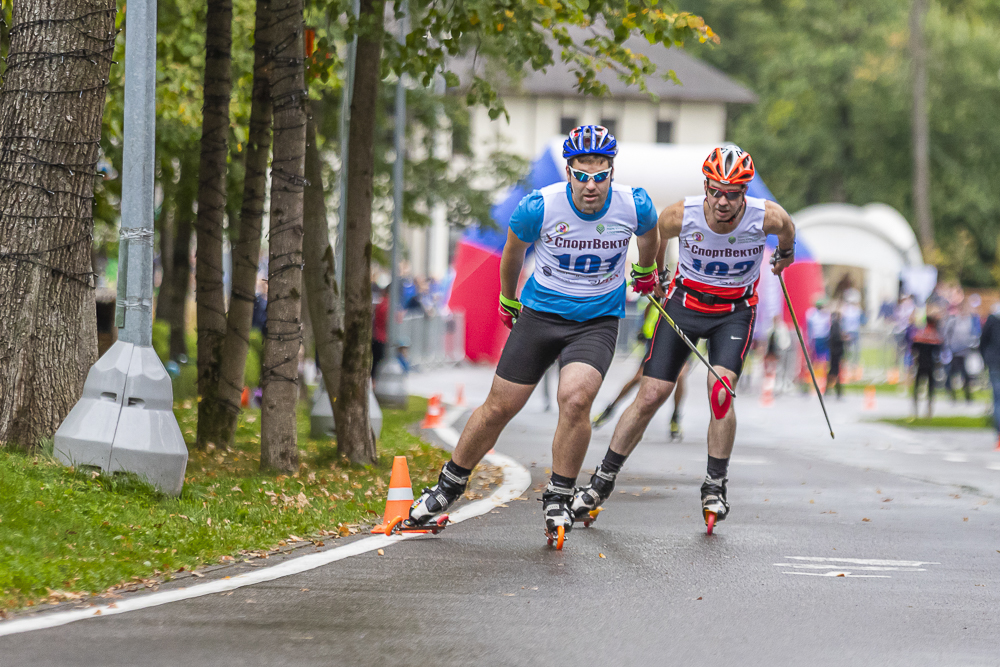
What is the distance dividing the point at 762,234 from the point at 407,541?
2.61 m

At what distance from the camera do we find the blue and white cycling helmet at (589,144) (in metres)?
7.14

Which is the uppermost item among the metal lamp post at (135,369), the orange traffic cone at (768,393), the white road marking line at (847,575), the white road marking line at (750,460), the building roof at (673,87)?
the building roof at (673,87)

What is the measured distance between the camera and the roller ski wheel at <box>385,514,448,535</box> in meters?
7.44

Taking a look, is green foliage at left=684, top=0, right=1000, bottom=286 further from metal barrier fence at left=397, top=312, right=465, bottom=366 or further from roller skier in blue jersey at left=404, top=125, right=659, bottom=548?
roller skier in blue jersey at left=404, top=125, right=659, bottom=548

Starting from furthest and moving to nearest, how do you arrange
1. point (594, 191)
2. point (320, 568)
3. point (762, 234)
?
point (762, 234) → point (594, 191) → point (320, 568)

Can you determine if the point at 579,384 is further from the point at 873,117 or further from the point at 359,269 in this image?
the point at 873,117

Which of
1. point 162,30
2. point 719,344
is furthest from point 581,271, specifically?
point 162,30

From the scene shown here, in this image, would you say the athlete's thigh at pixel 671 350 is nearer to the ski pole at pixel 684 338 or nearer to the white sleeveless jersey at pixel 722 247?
the ski pole at pixel 684 338

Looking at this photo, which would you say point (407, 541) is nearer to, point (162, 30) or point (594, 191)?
point (594, 191)

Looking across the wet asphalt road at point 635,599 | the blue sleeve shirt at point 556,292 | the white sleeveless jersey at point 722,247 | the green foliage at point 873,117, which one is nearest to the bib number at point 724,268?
the white sleeveless jersey at point 722,247

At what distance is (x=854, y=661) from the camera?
495 centimetres

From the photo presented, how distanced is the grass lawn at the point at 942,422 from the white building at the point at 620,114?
1608 inches

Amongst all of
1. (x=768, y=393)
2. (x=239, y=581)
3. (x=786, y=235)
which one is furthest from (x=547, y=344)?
(x=768, y=393)

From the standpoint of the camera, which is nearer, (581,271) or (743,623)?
(743,623)
